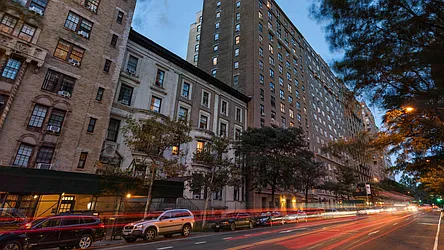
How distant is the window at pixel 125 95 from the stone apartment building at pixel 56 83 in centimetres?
183

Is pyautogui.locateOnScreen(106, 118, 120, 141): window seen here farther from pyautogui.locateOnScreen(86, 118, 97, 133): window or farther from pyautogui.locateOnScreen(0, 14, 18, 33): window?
pyautogui.locateOnScreen(0, 14, 18, 33): window

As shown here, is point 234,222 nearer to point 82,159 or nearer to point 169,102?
point 82,159

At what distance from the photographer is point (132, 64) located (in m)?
25.5

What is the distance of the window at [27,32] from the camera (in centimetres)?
1795

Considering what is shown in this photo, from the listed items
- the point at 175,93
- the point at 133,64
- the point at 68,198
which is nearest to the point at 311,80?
the point at 175,93

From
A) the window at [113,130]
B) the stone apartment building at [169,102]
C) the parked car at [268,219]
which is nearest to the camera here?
the window at [113,130]

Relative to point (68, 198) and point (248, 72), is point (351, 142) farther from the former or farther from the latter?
point (68, 198)

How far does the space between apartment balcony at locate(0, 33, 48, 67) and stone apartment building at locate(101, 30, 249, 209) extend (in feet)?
22.1

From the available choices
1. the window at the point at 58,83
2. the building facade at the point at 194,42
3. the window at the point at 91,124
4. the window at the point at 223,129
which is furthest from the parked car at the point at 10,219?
the building facade at the point at 194,42

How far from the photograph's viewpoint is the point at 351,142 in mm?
57188

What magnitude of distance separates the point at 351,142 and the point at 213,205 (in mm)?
44485

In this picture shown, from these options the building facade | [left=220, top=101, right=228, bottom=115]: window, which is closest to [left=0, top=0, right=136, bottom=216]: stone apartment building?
[left=220, top=101, right=228, bottom=115]: window

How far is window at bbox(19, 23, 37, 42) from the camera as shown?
17953mm

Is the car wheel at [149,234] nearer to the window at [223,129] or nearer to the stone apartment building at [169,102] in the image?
the stone apartment building at [169,102]
